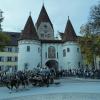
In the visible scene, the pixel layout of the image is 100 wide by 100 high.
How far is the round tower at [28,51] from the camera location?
63.8 meters

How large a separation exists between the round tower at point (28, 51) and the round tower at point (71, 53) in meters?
6.45

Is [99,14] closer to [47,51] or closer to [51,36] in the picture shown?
[47,51]

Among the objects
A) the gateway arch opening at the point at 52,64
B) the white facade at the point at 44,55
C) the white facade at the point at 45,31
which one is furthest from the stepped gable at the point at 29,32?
the white facade at the point at 45,31

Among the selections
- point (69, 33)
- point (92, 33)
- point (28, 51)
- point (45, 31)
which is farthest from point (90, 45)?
point (45, 31)

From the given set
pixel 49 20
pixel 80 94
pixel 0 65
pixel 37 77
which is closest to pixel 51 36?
pixel 49 20

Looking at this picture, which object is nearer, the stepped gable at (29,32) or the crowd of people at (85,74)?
the crowd of people at (85,74)

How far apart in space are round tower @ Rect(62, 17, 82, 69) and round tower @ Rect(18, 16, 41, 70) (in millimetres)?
6448

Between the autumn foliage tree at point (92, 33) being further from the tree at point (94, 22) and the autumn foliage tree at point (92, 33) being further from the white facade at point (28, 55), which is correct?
the white facade at point (28, 55)

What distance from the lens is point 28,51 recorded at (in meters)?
64.4

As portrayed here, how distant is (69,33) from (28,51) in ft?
37.2

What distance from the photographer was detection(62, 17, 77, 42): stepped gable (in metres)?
68.1

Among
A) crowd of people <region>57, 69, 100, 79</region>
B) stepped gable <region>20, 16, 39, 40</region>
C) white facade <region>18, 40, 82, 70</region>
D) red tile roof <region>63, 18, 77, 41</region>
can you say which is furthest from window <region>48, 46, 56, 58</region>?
crowd of people <region>57, 69, 100, 79</region>

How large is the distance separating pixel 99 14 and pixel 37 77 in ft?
76.1

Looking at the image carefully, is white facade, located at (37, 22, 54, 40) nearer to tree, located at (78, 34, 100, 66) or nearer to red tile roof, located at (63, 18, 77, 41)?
red tile roof, located at (63, 18, 77, 41)
